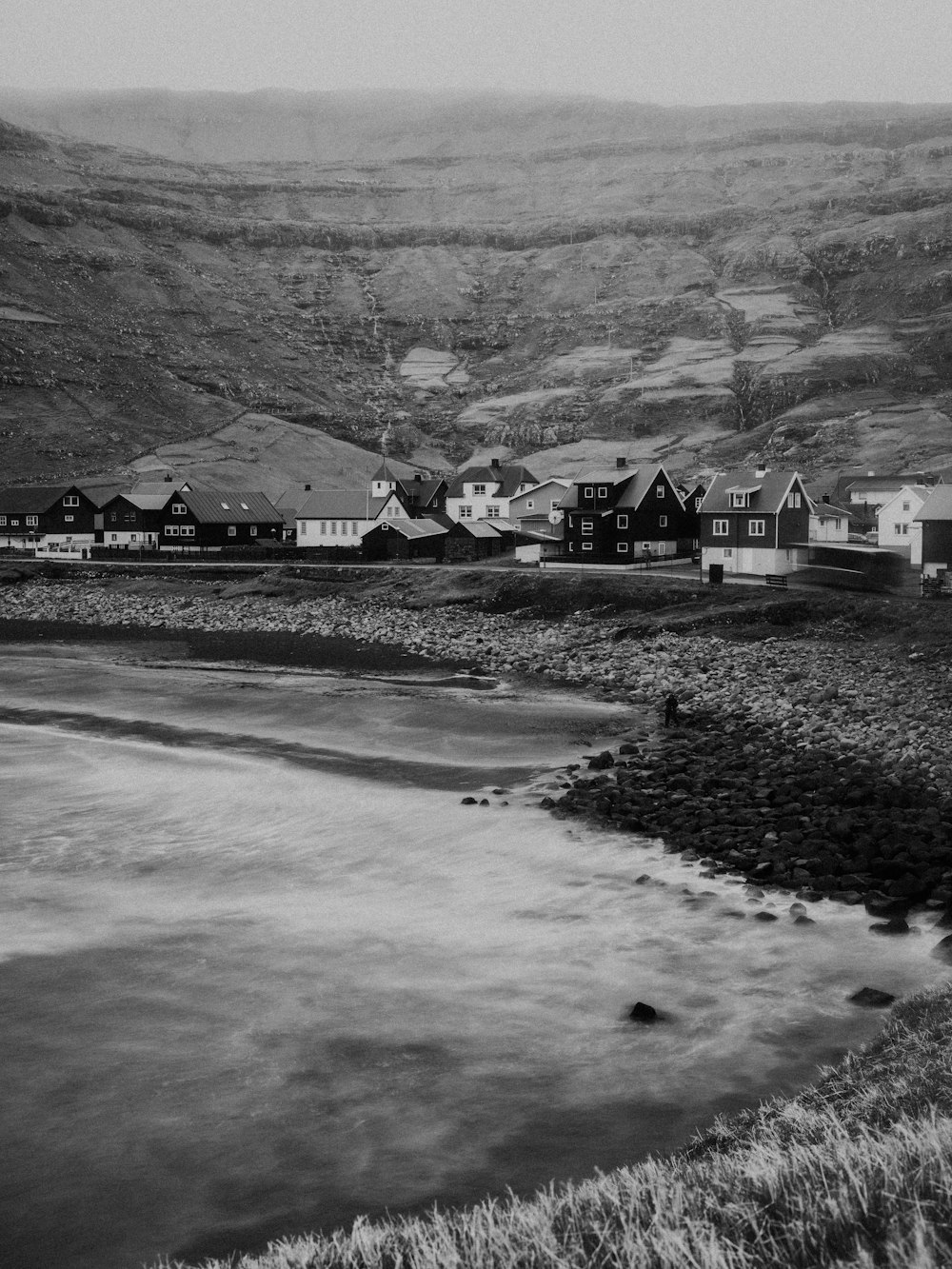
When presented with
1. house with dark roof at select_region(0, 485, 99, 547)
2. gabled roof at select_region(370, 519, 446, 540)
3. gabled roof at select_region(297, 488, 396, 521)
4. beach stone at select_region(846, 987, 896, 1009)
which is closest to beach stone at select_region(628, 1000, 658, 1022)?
beach stone at select_region(846, 987, 896, 1009)

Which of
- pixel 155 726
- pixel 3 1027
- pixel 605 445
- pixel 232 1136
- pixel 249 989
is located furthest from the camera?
pixel 605 445

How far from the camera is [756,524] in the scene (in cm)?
6888

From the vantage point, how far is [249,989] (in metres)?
17.2

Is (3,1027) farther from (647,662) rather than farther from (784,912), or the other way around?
(647,662)

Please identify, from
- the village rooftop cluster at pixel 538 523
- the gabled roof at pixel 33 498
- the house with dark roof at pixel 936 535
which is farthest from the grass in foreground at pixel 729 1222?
the gabled roof at pixel 33 498

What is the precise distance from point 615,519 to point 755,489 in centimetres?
1262

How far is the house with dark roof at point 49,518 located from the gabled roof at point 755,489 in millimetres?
69485

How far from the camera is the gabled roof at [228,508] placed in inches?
4242

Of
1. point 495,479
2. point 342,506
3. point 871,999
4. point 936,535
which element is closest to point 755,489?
point 936,535

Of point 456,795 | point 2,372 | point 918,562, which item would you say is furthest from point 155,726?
point 2,372

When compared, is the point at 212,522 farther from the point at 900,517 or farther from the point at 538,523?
the point at 900,517

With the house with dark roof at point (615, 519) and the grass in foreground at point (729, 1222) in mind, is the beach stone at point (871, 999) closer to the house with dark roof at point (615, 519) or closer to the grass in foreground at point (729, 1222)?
the grass in foreground at point (729, 1222)

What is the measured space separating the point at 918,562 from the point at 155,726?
44.8m

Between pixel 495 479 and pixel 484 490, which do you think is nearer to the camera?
pixel 484 490
